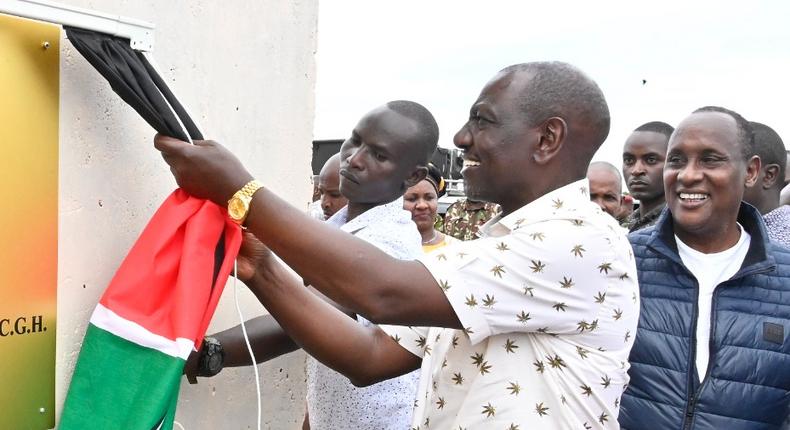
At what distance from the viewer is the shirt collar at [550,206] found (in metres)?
1.62

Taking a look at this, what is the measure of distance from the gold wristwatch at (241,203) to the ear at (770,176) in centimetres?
268

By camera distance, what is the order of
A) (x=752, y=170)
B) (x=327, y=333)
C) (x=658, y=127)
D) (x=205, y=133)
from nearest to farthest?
1. (x=327, y=333)
2. (x=205, y=133)
3. (x=752, y=170)
4. (x=658, y=127)

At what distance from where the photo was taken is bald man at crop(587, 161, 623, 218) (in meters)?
4.53

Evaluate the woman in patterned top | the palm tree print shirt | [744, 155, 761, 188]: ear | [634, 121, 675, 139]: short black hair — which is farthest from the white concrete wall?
the woman in patterned top

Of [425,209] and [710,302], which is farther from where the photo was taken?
[425,209]

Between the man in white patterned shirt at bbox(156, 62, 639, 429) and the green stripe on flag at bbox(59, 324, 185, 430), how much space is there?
307 mm

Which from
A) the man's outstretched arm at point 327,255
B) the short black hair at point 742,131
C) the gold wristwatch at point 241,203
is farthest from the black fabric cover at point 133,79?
the short black hair at point 742,131

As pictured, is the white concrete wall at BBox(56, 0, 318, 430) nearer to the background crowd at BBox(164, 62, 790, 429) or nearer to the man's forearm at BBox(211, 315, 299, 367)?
the man's forearm at BBox(211, 315, 299, 367)

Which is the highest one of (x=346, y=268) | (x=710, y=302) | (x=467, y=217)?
(x=346, y=268)

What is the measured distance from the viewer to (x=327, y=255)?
146 cm

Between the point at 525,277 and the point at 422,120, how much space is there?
1180 mm

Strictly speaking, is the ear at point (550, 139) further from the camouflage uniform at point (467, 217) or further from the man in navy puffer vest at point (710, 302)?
the camouflage uniform at point (467, 217)

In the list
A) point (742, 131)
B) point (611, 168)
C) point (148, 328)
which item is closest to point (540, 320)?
point (148, 328)

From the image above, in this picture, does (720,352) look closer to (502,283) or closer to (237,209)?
(502,283)
